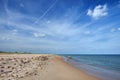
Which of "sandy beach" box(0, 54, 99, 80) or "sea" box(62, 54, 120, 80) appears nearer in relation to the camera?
"sandy beach" box(0, 54, 99, 80)

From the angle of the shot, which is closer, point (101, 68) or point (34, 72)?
point (34, 72)

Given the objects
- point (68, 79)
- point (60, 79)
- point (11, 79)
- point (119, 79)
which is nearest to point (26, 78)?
point (11, 79)

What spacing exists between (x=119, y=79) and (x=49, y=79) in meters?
7.67

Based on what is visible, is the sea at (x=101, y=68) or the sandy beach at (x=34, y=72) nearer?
the sandy beach at (x=34, y=72)

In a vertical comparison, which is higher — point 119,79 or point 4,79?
point 4,79

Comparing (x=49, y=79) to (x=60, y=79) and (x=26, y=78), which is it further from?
(x=26, y=78)

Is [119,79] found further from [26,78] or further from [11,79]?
[11,79]

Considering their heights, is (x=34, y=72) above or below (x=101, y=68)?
above

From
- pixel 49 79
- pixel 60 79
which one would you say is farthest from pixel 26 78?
pixel 60 79

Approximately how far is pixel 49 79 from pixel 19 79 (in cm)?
225

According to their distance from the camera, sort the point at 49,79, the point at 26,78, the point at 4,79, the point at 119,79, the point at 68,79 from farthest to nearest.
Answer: the point at 119,79
the point at 68,79
the point at 49,79
the point at 26,78
the point at 4,79

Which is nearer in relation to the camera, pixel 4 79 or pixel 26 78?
pixel 4 79

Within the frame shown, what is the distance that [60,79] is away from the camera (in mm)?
8578

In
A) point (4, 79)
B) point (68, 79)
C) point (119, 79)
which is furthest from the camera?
point (119, 79)
